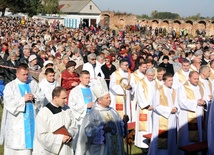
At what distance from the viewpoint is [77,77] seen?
10508 millimetres

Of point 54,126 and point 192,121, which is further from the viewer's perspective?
point 192,121

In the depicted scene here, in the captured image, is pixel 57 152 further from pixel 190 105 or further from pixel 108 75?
pixel 108 75

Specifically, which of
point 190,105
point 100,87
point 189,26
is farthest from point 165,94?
point 189,26

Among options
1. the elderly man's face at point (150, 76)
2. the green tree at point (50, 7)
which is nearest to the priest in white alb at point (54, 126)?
the elderly man's face at point (150, 76)

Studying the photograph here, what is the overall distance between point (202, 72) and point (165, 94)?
1272 millimetres

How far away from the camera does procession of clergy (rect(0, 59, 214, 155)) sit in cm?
636

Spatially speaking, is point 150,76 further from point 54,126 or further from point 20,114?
point 54,126

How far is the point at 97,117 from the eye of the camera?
6340mm

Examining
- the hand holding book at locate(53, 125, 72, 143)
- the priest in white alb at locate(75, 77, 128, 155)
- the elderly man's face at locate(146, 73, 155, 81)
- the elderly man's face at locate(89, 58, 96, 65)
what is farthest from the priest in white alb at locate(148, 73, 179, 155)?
the elderly man's face at locate(89, 58, 96, 65)

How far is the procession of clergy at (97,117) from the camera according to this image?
6.36 metres

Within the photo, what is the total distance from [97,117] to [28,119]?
1.89 m

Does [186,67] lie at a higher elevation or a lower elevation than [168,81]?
higher

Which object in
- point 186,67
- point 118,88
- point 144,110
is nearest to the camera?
point 144,110

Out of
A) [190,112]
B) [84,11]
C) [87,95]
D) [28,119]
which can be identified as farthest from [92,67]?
[84,11]
